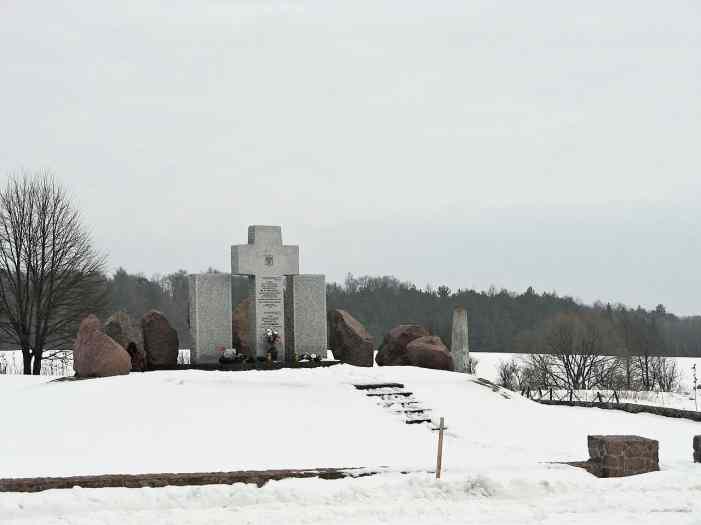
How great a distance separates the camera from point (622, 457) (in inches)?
472

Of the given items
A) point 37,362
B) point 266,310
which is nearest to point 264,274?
point 266,310

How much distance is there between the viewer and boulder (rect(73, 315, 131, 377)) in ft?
57.7

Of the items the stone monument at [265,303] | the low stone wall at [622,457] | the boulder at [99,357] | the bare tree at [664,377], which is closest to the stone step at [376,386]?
the stone monument at [265,303]

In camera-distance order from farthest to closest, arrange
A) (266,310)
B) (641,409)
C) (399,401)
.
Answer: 1. (641,409)
2. (266,310)
3. (399,401)

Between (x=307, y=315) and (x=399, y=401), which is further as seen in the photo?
(x=307, y=315)

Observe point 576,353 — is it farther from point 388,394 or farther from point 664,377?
point 388,394

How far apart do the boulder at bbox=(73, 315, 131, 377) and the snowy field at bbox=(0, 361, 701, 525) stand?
79 cm

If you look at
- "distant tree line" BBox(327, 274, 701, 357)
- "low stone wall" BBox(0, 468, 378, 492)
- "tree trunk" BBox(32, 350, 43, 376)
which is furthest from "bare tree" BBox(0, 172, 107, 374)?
"distant tree line" BBox(327, 274, 701, 357)

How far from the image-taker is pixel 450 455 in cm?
1365

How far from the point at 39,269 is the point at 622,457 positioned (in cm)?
2420

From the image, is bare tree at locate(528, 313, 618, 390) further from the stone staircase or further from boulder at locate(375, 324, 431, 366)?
the stone staircase

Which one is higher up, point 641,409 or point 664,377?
point 641,409

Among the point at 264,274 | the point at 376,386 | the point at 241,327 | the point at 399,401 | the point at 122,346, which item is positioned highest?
the point at 264,274

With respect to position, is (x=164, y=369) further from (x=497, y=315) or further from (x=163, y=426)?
(x=497, y=315)
